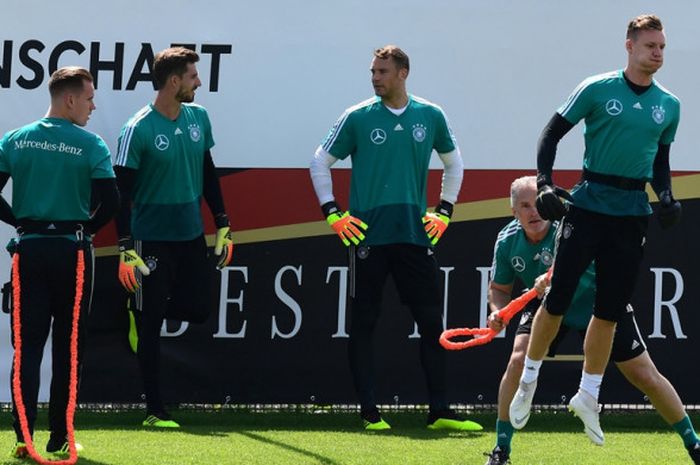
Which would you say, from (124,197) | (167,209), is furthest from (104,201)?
(167,209)

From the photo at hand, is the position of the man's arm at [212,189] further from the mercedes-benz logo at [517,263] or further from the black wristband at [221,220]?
the mercedes-benz logo at [517,263]

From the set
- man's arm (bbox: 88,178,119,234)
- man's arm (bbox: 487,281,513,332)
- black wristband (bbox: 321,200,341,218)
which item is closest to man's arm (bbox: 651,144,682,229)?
man's arm (bbox: 487,281,513,332)

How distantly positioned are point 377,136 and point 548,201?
2173 mm

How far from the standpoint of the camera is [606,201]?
611 cm

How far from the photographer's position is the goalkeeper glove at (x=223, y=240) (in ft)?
26.4

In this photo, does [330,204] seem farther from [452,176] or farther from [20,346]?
[20,346]

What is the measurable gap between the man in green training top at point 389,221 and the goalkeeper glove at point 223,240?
0.57 m

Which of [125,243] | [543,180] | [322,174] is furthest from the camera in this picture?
[322,174]

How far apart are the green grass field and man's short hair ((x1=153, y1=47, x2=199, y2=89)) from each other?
6.46 ft

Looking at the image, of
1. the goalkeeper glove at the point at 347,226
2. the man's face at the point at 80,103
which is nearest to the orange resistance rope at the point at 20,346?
the man's face at the point at 80,103

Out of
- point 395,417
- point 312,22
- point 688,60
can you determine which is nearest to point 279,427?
point 395,417

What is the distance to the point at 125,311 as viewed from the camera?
27.8 ft

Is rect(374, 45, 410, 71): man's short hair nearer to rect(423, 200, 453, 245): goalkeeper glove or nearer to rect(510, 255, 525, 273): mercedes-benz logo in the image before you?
rect(423, 200, 453, 245): goalkeeper glove

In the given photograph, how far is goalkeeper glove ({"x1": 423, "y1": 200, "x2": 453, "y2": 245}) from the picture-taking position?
7.97 meters
